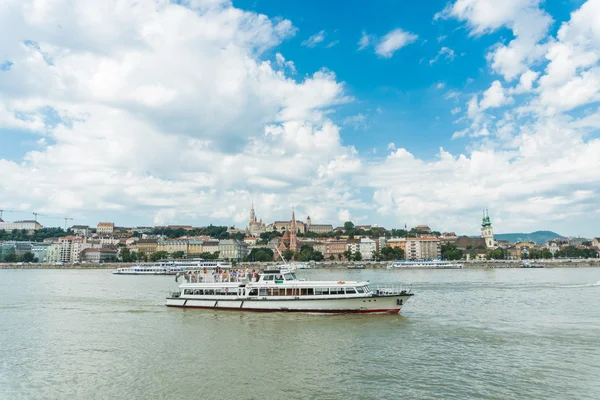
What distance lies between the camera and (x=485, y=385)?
18047 millimetres

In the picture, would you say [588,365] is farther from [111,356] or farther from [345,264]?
[345,264]

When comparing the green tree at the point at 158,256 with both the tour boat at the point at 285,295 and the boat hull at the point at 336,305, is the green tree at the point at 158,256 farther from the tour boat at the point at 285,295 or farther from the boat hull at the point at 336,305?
the boat hull at the point at 336,305

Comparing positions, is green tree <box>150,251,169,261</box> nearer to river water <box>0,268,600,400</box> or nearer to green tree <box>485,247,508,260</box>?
green tree <box>485,247,508,260</box>

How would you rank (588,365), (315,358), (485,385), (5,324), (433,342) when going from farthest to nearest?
(5,324)
(433,342)
(315,358)
(588,365)
(485,385)

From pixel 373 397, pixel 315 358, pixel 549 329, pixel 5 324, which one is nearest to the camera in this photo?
pixel 373 397

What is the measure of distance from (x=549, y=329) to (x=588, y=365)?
8.40 m

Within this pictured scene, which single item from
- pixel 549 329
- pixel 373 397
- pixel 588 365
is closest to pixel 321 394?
pixel 373 397

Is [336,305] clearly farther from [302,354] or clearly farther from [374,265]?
[374,265]

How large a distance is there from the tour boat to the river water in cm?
100

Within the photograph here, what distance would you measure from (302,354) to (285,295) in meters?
13.4

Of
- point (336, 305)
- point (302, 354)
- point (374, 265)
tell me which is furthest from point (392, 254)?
point (302, 354)

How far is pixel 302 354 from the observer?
23312 mm

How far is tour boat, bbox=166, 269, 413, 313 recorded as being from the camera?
35.2 meters

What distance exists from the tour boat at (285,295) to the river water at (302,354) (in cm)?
100
